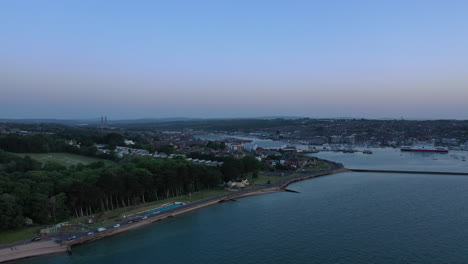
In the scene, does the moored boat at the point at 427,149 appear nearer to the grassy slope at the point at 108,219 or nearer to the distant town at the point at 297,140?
the distant town at the point at 297,140

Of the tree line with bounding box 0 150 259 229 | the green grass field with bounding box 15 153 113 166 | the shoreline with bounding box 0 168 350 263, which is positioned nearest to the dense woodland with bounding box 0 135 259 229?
the tree line with bounding box 0 150 259 229

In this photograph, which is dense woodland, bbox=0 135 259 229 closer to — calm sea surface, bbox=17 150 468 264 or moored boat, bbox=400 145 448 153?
calm sea surface, bbox=17 150 468 264

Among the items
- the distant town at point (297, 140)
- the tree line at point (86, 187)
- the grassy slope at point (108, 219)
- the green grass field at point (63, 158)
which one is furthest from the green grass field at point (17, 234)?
the distant town at point (297, 140)

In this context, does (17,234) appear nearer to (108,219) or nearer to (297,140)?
(108,219)

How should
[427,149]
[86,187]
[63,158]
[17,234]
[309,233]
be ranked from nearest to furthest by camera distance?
[17,234], [309,233], [86,187], [63,158], [427,149]

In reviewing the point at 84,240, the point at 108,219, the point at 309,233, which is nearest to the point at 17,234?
the point at 84,240

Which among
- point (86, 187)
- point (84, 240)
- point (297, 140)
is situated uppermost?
point (86, 187)
